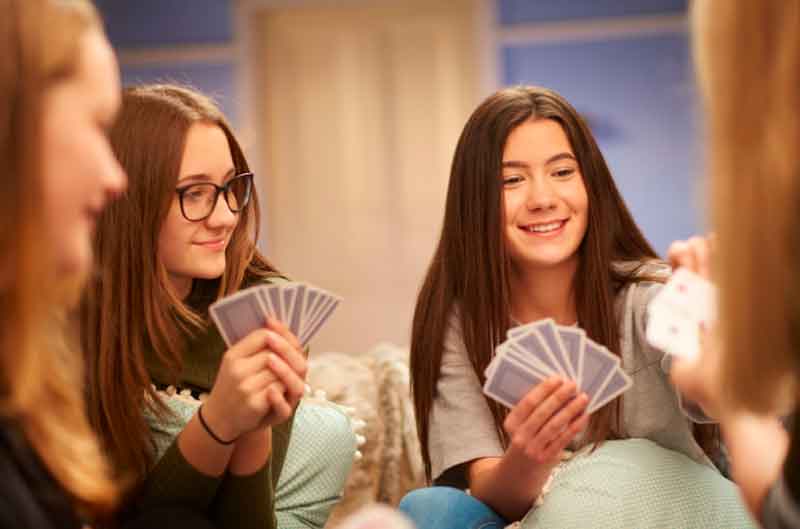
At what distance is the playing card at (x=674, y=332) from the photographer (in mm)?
1723

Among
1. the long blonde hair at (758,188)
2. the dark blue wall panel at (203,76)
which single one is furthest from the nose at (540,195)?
the dark blue wall panel at (203,76)

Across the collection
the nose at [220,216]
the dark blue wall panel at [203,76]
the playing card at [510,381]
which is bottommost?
the playing card at [510,381]

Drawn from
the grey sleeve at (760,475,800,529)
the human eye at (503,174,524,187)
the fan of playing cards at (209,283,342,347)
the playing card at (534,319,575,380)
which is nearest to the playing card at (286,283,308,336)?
the fan of playing cards at (209,283,342,347)

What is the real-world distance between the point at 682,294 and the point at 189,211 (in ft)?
3.63

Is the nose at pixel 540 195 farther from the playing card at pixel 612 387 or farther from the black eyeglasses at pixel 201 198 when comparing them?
the black eyeglasses at pixel 201 198

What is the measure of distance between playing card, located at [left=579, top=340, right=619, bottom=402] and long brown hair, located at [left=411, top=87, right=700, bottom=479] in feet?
1.48

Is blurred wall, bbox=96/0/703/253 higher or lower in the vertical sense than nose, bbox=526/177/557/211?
higher

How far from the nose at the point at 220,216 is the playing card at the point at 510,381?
69 cm

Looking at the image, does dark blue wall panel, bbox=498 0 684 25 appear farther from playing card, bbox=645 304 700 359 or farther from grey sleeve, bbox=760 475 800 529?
grey sleeve, bbox=760 475 800 529

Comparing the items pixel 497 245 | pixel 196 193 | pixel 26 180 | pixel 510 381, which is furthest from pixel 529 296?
pixel 26 180

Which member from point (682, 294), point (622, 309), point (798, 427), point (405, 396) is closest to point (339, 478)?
point (405, 396)

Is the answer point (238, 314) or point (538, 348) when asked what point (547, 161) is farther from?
point (238, 314)

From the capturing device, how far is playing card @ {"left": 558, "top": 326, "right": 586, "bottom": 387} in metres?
2.01

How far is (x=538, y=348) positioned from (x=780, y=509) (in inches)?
27.7
